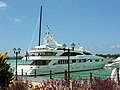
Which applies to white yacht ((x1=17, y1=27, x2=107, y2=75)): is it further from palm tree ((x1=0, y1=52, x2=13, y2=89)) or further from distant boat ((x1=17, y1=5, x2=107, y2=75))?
palm tree ((x1=0, y1=52, x2=13, y2=89))

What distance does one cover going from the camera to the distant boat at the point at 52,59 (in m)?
42.7

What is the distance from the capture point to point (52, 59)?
4478 centimetres

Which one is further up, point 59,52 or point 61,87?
point 59,52

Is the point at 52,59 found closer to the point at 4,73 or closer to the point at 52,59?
the point at 52,59

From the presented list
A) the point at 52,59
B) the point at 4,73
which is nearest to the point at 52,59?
the point at 52,59

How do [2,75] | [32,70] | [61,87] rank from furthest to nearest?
[32,70] → [2,75] → [61,87]

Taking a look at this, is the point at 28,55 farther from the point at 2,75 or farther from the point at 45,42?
the point at 2,75

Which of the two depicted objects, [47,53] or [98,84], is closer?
[98,84]

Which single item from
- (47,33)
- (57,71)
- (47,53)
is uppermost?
(47,33)

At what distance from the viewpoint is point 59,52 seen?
153ft

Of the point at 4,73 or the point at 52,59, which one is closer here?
the point at 4,73

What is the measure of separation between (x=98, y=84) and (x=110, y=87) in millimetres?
338

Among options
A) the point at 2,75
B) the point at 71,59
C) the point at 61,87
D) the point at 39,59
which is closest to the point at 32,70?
the point at 39,59

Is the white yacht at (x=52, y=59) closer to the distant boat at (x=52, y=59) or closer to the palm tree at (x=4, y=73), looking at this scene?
the distant boat at (x=52, y=59)
